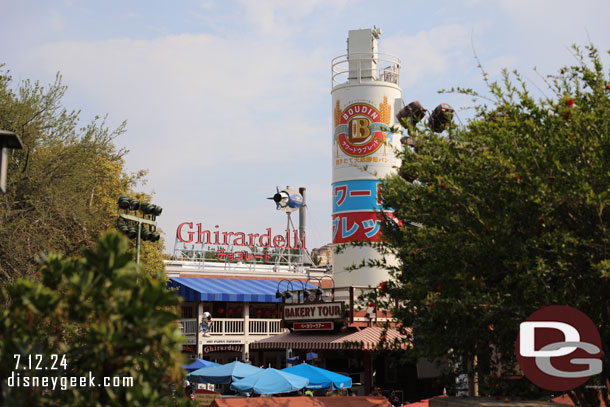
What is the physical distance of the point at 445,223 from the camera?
1270 cm

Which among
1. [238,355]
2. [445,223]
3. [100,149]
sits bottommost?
[238,355]

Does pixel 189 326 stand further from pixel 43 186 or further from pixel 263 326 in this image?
pixel 43 186

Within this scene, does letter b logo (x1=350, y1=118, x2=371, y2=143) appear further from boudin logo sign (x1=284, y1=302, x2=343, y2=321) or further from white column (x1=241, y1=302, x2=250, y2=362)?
white column (x1=241, y1=302, x2=250, y2=362)

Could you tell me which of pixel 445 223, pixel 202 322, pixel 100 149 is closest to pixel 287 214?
pixel 202 322

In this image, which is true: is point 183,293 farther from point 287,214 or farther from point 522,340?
point 522,340

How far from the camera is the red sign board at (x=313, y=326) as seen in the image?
27.7m

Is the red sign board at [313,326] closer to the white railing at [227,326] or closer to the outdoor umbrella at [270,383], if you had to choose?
the outdoor umbrella at [270,383]

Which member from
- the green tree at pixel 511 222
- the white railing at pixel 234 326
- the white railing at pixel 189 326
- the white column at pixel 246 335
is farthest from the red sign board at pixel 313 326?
the green tree at pixel 511 222

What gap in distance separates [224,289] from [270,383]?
20.3 meters

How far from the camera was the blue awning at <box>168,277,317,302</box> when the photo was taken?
39.5 m

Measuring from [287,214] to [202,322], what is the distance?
19.0 meters

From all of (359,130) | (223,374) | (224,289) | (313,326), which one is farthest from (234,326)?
(223,374)

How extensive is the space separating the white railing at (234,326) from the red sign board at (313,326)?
1133 cm

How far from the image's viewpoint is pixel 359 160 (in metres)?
32.7
